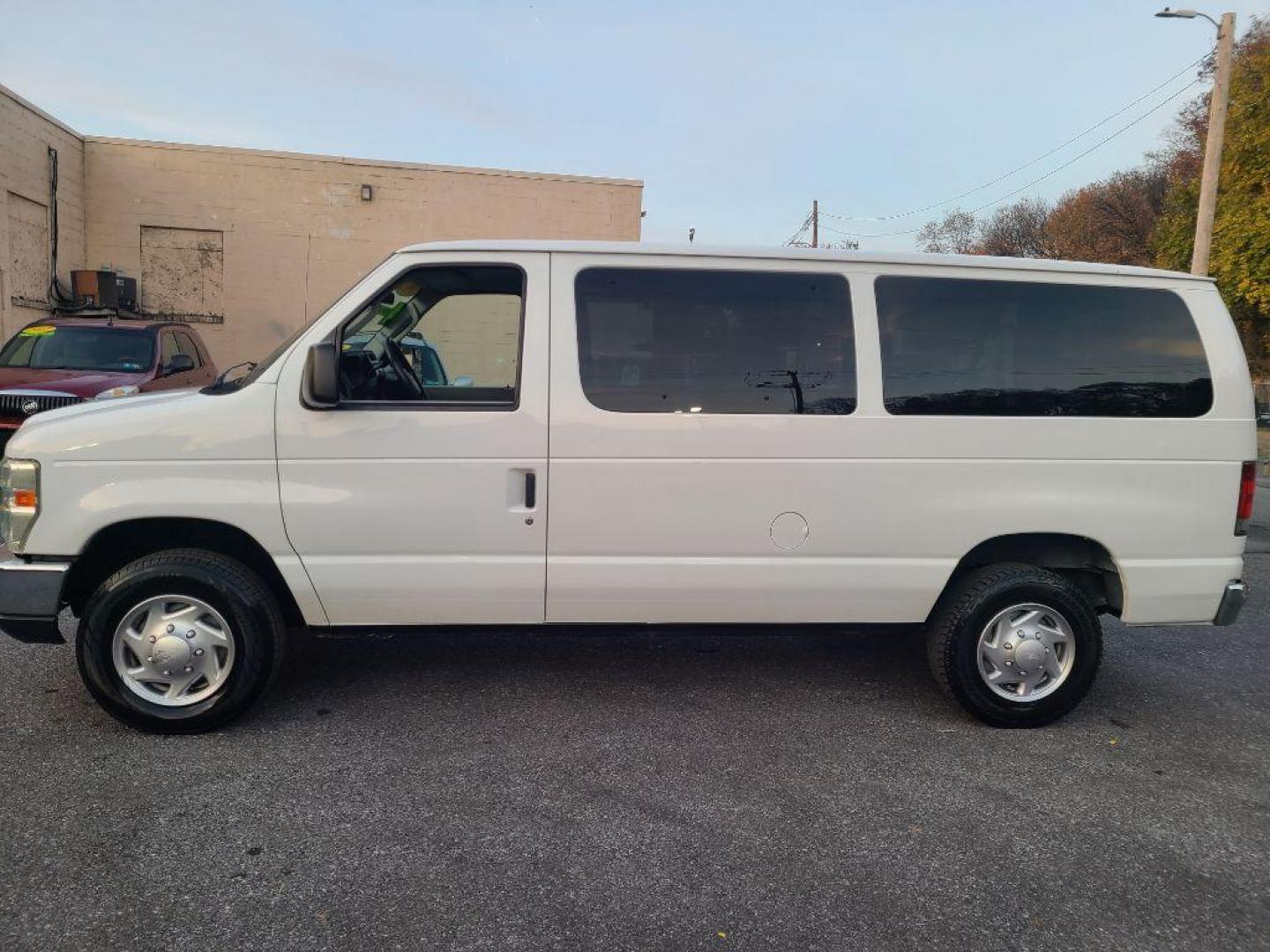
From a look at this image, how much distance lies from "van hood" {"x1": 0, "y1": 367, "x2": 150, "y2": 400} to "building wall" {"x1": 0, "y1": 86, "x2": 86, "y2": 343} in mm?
6781

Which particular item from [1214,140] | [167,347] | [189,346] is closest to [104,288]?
[189,346]

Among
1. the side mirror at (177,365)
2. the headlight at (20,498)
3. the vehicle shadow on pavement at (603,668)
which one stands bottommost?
the vehicle shadow on pavement at (603,668)

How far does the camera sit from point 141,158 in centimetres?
1736

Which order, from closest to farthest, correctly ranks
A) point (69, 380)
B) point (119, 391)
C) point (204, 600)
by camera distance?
point (204, 600) < point (119, 391) < point (69, 380)

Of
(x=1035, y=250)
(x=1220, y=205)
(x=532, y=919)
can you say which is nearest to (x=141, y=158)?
(x=532, y=919)

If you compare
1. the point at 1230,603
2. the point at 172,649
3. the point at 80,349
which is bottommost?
the point at 172,649

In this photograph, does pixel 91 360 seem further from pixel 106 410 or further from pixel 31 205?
pixel 31 205

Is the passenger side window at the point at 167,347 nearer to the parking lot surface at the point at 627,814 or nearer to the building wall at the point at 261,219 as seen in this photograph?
the parking lot surface at the point at 627,814

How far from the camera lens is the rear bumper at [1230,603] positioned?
4195 millimetres

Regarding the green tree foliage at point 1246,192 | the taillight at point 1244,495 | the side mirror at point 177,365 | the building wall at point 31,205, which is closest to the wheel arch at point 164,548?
the taillight at point 1244,495

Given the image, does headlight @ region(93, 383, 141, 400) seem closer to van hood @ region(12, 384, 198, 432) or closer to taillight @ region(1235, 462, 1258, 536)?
van hood @ region(12, 384, 198, 432)

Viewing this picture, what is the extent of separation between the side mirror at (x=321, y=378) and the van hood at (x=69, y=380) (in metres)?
6.06

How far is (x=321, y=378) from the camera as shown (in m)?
3.69

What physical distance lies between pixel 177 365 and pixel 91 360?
3.23 ft
